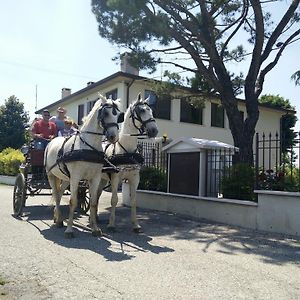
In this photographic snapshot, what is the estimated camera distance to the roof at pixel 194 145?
11469mm

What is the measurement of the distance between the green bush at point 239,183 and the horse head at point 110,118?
145 inches

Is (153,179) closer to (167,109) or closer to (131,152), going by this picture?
(131,152)

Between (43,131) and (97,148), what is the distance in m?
3.37

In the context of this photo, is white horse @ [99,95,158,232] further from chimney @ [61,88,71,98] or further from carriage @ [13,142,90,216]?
chimney @ [61,88,71,98]

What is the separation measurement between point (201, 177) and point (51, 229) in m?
4.41

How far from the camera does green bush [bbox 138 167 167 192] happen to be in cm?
1333

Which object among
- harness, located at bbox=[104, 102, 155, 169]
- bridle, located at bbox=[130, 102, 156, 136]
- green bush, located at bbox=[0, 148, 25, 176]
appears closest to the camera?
bridle, located at bbox=[130, 102, 156, 136]

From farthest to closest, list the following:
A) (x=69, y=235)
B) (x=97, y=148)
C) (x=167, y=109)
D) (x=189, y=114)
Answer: (x=189, y=114) → (x=167, y=109) → (x=97, y=148) → (x=69, y=235)

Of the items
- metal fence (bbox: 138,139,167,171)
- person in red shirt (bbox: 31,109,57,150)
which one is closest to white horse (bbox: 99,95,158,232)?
person in red shirt (bbox: 31,109,57,150)

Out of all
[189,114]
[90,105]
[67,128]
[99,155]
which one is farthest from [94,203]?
[90,105]

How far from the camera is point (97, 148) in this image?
27.1 feet

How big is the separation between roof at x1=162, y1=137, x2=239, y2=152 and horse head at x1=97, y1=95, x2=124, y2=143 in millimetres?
3863

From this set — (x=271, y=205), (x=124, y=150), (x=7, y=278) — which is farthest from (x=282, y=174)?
(x=7, y=278)

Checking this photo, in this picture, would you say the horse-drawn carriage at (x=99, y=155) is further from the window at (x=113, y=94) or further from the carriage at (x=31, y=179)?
the window at (x=113, y=94)
